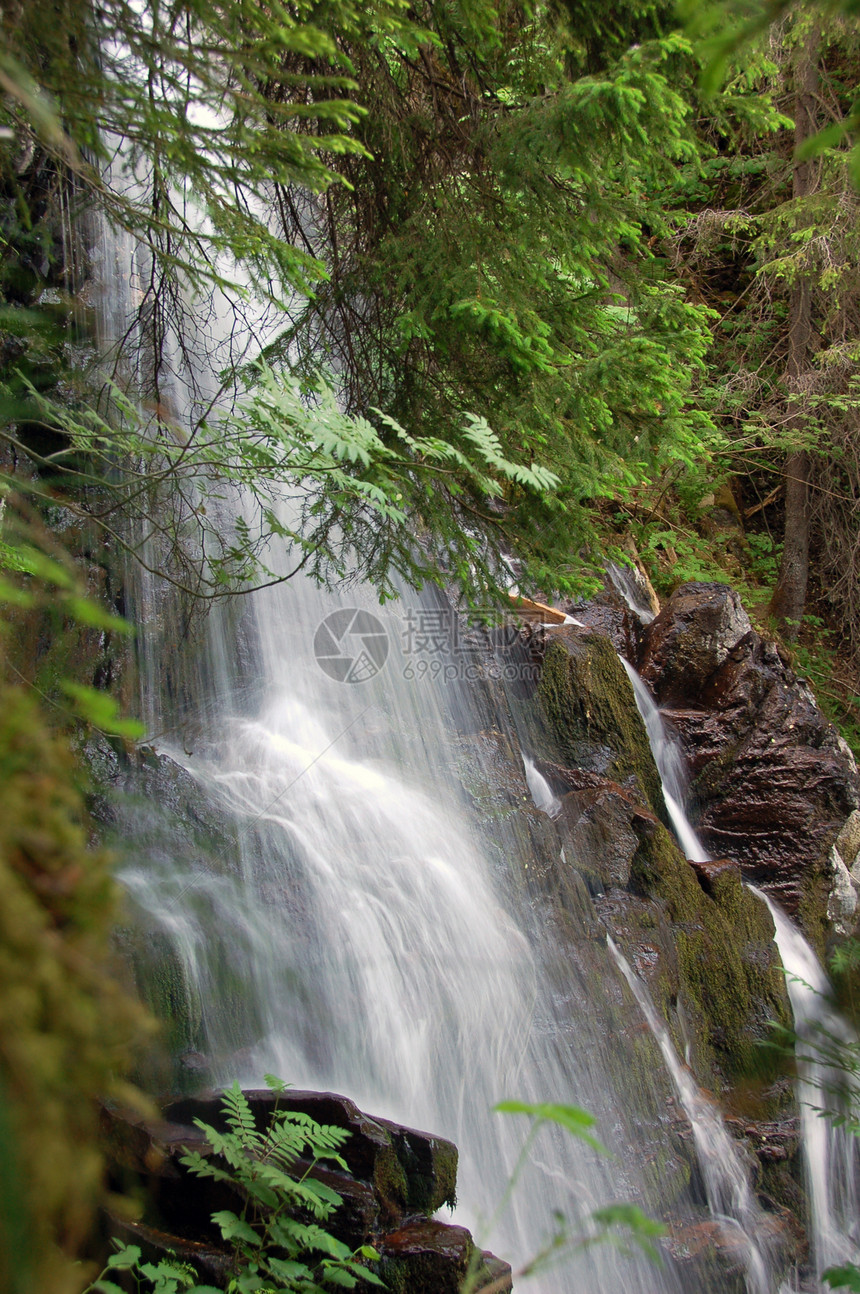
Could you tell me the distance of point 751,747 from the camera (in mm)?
9047

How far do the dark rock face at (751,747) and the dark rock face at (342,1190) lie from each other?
5.91m

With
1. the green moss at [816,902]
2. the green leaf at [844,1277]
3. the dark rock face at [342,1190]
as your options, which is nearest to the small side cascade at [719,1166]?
the dark rock face at [342,1190]

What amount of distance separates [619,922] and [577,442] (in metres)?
3.81

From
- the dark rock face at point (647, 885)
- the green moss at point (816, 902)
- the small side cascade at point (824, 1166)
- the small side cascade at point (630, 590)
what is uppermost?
the small side cascade at point (630, 590)

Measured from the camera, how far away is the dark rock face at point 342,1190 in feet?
9.34

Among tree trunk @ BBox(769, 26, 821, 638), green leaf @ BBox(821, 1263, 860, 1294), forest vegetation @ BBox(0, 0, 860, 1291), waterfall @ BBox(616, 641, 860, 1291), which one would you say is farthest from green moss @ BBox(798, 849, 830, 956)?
green leaf @ BBox(821, 1263, 860, 1294)

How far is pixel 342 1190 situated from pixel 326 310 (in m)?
4.49

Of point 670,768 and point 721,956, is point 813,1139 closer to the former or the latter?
point 721,956

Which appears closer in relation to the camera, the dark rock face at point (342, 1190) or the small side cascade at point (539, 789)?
the dark rock face at point (342, 1190)

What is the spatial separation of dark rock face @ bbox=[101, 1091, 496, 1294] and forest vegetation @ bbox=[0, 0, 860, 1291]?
4.10 ft

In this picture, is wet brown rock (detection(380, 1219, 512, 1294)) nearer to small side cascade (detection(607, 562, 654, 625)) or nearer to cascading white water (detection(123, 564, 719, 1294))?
cascading white water (detection(123, 564, 719, 1294))

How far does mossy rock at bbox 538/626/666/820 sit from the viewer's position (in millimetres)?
7871

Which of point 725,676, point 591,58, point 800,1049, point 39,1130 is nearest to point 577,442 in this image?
point 591,58

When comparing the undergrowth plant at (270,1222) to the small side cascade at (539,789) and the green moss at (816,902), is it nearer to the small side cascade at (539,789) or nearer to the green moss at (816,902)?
the small side cascade at (539,789)
